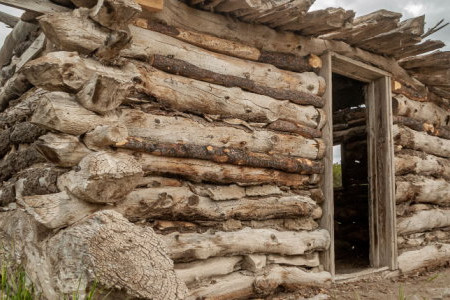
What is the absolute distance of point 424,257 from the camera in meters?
6.34

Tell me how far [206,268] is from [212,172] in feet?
2.66

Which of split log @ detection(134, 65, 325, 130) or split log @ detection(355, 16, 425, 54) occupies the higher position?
split log @ detection(355, 16, 425, 54)

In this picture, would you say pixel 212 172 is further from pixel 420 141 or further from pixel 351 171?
pixel 351 171

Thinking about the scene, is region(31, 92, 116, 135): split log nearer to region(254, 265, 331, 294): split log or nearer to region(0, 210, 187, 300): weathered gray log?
region(0, 210, 187, 300): weathered gray log

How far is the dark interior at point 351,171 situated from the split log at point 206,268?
3.50 metres

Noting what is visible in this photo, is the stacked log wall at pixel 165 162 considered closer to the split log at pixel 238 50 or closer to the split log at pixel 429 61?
the split log at pixel 238 50

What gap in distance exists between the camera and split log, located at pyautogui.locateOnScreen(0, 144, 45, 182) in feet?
12.5

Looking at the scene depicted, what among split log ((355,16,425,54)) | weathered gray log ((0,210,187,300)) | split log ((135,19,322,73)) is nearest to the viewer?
weathered gray log ((0,210,187,300))

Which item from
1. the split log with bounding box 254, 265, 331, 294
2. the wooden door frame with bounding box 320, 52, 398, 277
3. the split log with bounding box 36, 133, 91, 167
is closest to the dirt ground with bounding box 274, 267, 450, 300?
the split log with bounding box 254, 265, 331, 294

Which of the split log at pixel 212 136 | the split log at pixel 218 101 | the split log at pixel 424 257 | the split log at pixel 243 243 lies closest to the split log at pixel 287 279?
the split log at pixel 243 243

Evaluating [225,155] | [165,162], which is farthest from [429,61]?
[165,162]

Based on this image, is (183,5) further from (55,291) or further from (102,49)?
(55,291)

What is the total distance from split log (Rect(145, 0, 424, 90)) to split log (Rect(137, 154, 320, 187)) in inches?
48.2

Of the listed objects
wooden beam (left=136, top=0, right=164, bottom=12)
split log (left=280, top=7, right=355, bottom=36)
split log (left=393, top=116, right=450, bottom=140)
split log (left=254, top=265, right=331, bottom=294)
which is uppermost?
split log (left=280, top=7, right=355, bottom=36)
